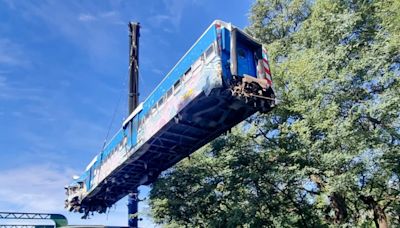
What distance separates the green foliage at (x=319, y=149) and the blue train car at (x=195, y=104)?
219 cm

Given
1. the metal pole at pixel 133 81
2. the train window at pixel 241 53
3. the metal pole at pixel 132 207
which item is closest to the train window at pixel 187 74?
the train window at pixel 241 53

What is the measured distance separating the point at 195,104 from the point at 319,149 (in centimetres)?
597

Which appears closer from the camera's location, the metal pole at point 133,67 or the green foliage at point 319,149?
the green foliage at point 319,149

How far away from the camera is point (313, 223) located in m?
18.0

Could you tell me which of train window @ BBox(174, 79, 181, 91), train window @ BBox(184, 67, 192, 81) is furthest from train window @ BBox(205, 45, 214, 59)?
train window @ BBox(174, 79, 181, 91)

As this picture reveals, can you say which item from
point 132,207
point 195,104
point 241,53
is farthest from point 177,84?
point 132,207

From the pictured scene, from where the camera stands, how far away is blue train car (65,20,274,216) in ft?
38.1

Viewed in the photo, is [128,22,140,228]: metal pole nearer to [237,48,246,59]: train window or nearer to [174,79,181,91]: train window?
[174,79,181,91]: train window

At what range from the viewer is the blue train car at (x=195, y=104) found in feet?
38.1

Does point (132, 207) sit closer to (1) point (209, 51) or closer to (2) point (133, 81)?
(2) point (133, 81)

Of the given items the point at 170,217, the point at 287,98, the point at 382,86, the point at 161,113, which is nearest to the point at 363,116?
the point at 382,86

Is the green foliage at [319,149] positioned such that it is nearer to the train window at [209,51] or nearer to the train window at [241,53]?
the train window at [241,53]

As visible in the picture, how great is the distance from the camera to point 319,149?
1553 centimetres

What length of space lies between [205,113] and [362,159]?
19.7ft
